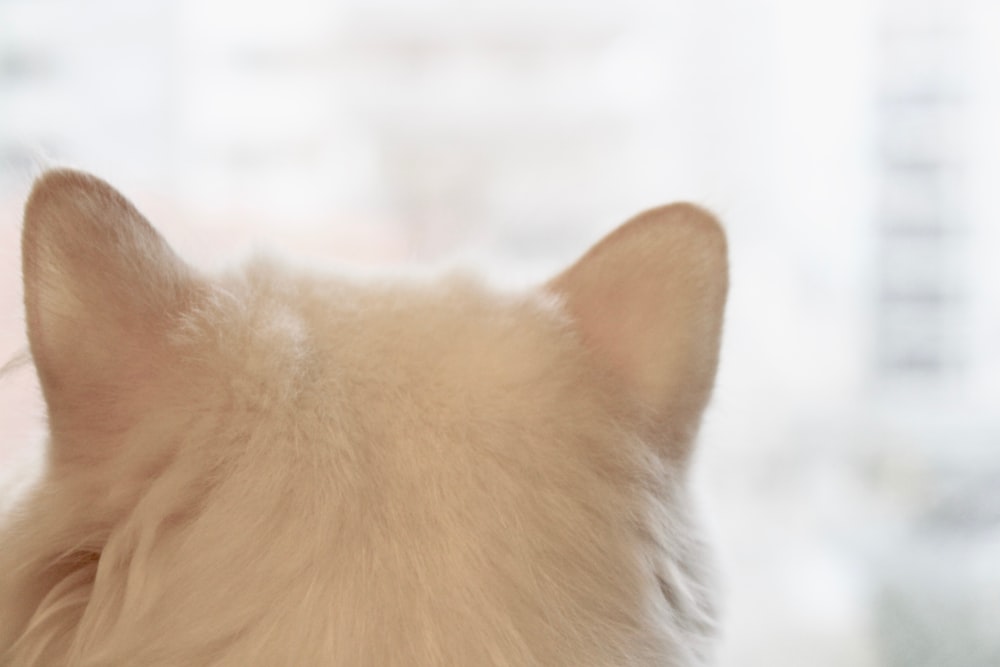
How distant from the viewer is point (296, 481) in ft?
1.80

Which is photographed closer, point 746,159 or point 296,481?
point 296,481

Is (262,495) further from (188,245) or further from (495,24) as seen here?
(495,24)

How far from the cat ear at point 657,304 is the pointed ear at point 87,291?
262mm

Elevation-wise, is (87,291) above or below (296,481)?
above

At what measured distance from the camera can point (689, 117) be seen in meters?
1.40

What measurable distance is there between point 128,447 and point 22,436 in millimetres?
185

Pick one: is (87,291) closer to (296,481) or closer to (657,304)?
(296,481)

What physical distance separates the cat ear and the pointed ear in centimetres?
26

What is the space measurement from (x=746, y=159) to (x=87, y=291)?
1034mm

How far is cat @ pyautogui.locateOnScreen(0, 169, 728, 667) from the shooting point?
534 millimetres

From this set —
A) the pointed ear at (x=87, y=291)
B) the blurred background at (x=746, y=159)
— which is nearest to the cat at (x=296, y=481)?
the pointed ear at (x=87, y=291)

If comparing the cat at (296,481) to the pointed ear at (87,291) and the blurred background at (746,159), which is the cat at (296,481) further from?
the blurred background at (746,159)

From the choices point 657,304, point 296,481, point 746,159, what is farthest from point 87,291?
point 746,159

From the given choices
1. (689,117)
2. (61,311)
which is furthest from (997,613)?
(61,311)
